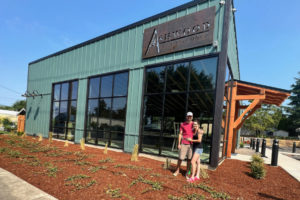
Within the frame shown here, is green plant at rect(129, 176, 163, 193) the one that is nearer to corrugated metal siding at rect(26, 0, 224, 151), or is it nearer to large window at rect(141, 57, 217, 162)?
large window at rect(141, 57, 217, 162)

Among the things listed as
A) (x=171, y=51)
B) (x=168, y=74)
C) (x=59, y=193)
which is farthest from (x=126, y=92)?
(x=59, y=193)

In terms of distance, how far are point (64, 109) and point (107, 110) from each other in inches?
184

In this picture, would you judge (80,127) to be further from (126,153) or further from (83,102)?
(126,153)

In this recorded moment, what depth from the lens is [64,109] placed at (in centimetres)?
1255

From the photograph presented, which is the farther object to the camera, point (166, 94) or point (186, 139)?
point (166, 94)

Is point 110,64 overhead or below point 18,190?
overhead

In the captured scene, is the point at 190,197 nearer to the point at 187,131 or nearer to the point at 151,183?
the point at 151,183

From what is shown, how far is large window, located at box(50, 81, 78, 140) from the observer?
11.8m

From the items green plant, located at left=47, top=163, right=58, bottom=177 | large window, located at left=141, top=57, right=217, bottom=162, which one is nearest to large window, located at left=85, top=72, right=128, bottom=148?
large window, located at left=141, top=57, right=217, bottom=162

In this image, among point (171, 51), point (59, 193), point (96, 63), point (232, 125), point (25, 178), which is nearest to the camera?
point (59, 193)

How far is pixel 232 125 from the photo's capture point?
813 cm

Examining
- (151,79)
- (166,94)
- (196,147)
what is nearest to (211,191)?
(196,147)

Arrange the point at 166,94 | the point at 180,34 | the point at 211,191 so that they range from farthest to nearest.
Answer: the point at 166,94, the point at 180,34, the point at 211,191

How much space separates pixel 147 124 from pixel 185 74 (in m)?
2.95
